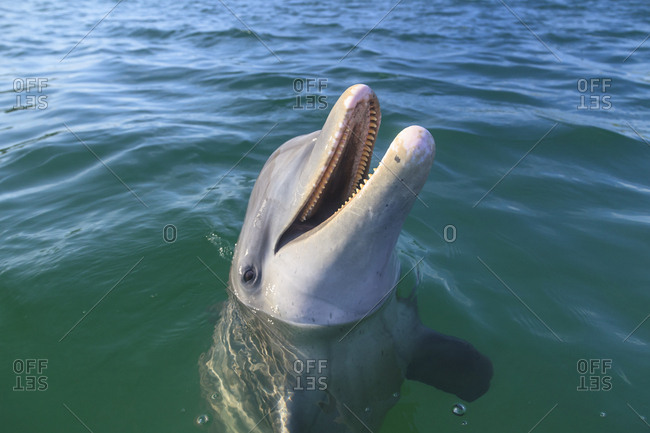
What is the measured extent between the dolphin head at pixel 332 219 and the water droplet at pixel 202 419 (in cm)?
107

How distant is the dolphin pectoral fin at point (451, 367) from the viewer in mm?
4766

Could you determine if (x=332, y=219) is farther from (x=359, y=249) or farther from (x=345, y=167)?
(x=345, y=167)

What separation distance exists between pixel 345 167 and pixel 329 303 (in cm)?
105

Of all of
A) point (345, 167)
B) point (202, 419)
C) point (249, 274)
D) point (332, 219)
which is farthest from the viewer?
point (202, 419)

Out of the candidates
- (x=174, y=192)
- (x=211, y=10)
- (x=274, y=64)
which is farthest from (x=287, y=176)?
(x=211, y=10)

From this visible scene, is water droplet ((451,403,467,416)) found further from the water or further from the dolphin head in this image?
the dolphin head

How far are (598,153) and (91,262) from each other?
312 inches

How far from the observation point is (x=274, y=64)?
14531 mm

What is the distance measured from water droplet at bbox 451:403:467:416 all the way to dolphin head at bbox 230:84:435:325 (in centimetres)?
126

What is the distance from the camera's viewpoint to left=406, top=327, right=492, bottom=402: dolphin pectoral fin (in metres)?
4.77

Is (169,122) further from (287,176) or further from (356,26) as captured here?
(356,26)

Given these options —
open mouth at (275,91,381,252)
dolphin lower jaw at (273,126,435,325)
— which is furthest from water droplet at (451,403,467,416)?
open mouth at (275,91,381,252)

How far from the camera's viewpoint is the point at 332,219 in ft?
12.9

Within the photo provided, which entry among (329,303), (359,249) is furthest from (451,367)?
(359,249)
